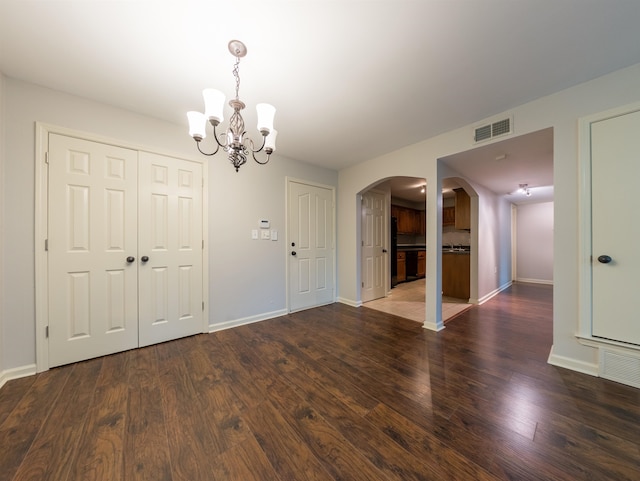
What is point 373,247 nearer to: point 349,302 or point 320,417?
point 349,302

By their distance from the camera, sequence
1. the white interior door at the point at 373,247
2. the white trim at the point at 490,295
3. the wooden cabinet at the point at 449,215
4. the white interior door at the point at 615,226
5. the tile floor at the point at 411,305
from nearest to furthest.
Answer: the white interior door at the point at 615,226 < the tile floor at the point at 411,305 < the white trim at the point at 490,295 < the white interior door at the point at 373,247 < the wooden cabinet at the point at 449,215

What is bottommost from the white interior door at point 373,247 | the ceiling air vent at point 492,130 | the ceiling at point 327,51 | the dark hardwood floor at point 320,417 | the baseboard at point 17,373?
the dark hardwood floor at point 320,417

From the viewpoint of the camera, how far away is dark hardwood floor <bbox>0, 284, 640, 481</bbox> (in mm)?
1096

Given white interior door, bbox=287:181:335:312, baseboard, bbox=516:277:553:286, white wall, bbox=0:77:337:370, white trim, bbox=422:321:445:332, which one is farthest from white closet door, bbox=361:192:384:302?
baseboard, bbox=516:277:553:286

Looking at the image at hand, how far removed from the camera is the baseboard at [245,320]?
282 cm

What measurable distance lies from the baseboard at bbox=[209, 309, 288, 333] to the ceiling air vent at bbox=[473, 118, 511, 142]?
A: 132 inches

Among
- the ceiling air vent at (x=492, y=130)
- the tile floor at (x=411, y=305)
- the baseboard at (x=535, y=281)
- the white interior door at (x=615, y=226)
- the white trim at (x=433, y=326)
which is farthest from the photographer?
the baseboard at (x=535, y=281)

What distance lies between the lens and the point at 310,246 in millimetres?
3789

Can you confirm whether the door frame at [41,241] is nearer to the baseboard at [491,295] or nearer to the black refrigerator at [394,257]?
the baseboard at [491,295]

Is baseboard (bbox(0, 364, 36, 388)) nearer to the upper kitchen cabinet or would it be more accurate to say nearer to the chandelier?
the chandelier

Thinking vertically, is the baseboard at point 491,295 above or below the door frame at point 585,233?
below

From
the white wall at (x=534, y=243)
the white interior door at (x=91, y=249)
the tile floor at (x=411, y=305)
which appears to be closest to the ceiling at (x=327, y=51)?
the white interior door at (x=91, y=249)

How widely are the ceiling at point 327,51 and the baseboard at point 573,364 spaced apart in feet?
7.76

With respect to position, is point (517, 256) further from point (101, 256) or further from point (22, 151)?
point (22, 151)
